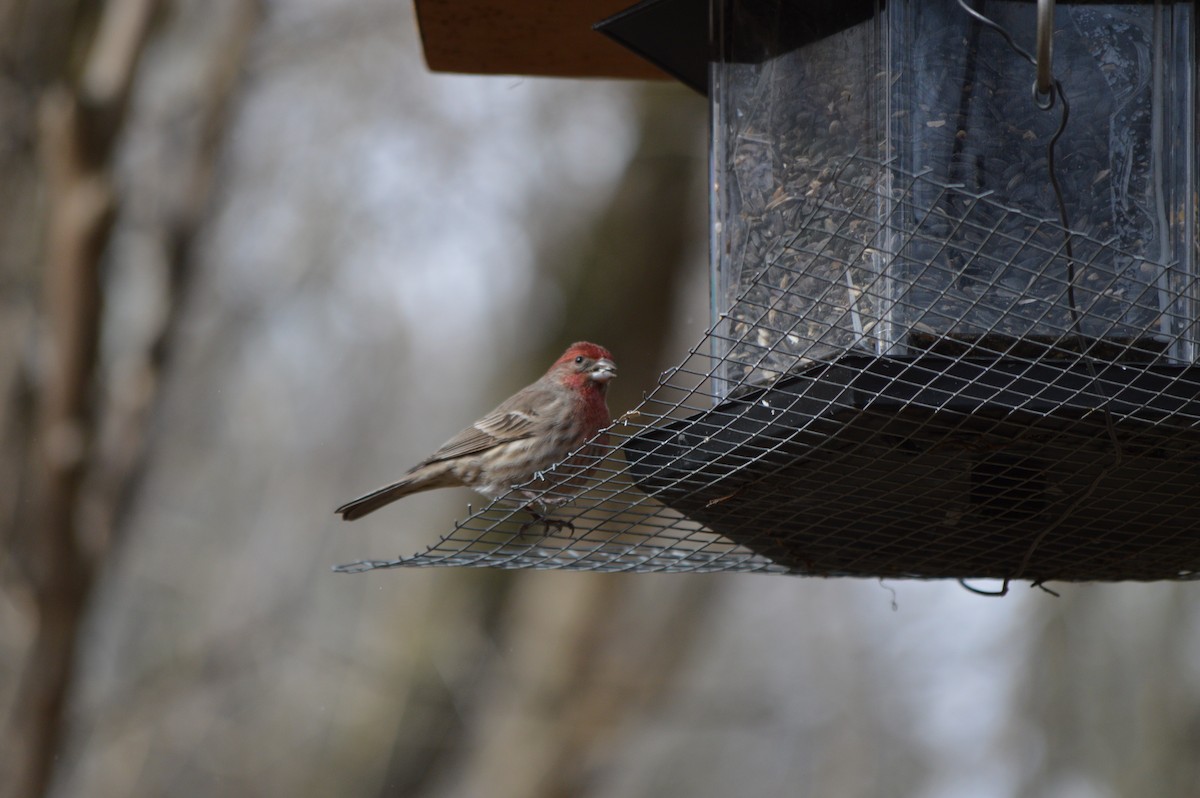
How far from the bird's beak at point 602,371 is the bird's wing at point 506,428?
20 centimetres

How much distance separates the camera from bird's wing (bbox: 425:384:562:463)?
698 cm

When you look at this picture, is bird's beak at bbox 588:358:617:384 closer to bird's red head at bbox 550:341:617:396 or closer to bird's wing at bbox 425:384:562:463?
bird's red head at bbox 550:341:617:396

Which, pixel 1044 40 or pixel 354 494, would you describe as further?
pixel 354 494

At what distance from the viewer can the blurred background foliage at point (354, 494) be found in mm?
8000

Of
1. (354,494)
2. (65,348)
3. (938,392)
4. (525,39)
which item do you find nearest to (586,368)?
(525,39)

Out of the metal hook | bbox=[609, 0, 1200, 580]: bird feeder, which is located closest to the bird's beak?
bbox=[609, 0, 1200, 580]: bird feeder

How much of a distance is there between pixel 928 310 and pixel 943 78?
0.71m

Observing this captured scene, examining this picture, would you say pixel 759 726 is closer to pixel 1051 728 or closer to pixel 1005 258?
pixel 1051 728

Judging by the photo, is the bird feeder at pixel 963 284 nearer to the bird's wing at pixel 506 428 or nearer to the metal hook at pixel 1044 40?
the metal hook at pixel 1044 40

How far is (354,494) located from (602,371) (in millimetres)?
7680

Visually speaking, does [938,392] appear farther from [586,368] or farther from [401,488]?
[401,488]

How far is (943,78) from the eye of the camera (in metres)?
4.18

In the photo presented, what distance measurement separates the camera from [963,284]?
4.06m

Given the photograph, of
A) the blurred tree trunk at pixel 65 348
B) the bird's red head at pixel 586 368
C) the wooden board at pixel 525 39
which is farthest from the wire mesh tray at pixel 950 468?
the blurred tree trunk at pixel 65 348
